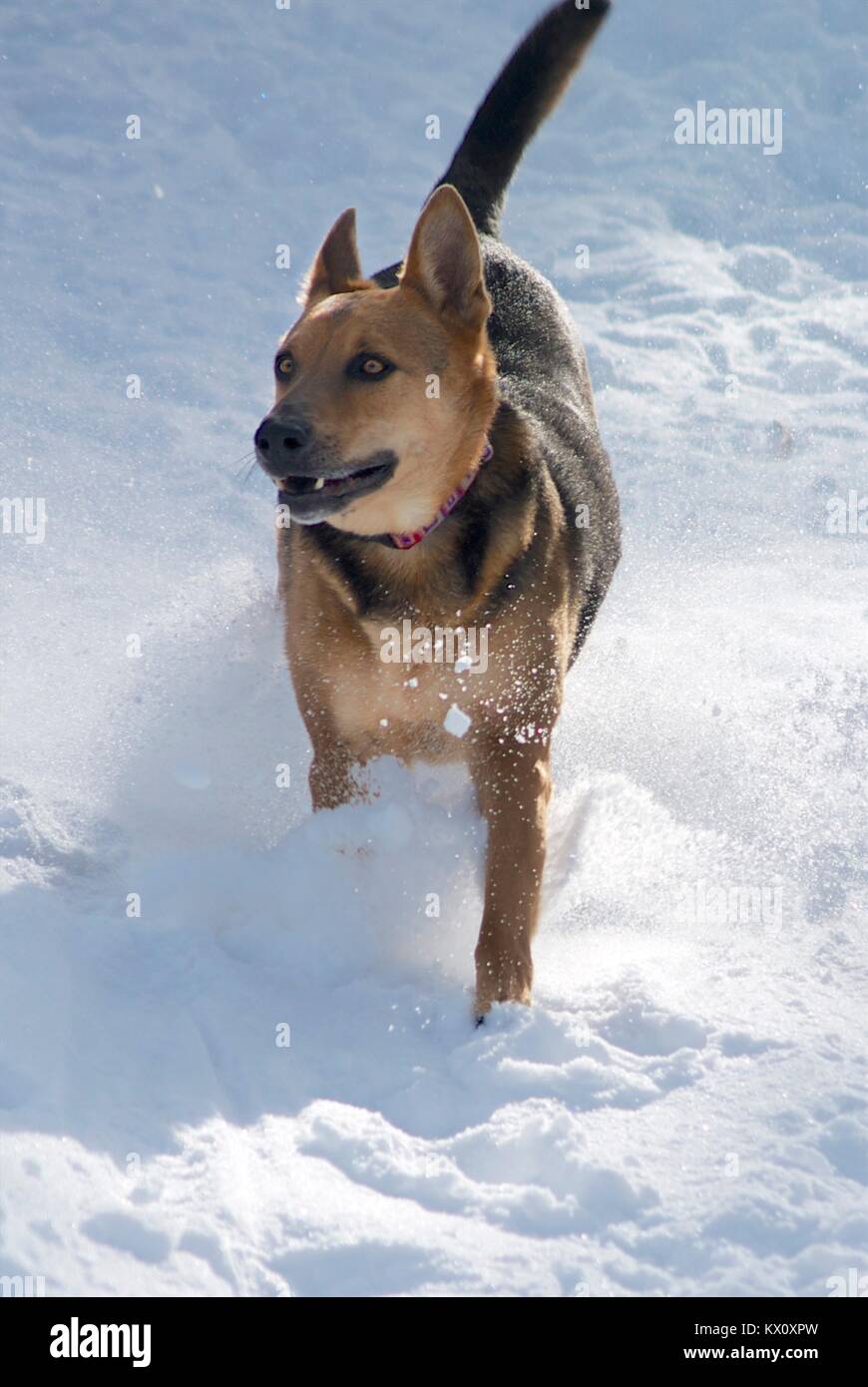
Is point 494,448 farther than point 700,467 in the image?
No

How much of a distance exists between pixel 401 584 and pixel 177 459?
14.9ft

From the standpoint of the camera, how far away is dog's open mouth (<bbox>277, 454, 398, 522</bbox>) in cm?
289

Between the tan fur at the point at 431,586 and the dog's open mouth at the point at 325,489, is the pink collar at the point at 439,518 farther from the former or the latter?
the dog's open mouth at the point at 325,489

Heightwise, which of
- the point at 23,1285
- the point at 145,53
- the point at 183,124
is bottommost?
the point at 23,1285

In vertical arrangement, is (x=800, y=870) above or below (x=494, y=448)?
below

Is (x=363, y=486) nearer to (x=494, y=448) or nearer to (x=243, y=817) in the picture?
(x=494, y=448)

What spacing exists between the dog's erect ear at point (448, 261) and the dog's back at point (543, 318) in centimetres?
52

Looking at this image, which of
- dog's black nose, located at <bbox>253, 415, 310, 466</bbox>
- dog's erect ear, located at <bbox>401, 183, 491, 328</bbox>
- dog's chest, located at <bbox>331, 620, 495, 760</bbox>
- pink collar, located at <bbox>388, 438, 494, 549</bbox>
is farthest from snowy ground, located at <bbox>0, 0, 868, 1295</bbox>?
dog's erect ear, located at <bbox>401, 183, 491, 328</bbox>

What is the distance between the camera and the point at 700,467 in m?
8.27

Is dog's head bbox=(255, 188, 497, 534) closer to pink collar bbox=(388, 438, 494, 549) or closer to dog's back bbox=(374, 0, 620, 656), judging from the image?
pink collar bbox=(388, 438, 494, 549)

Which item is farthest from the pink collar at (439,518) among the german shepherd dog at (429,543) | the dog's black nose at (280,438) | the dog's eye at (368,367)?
the dog's black nose at (280,438)

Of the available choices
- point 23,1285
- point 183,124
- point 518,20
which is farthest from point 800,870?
point 518,20

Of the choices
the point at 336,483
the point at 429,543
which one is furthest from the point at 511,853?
the point at 336,483

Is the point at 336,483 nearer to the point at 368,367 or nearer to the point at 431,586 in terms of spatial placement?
the point at 368,367
